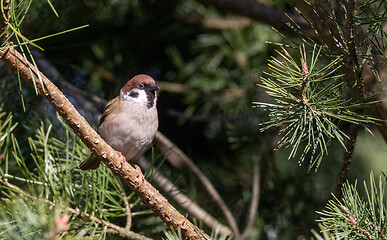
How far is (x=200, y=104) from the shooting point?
3.04 m

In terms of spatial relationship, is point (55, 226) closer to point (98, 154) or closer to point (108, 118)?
point (98, 154)

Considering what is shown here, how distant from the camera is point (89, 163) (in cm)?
189

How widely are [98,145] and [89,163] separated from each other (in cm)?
46

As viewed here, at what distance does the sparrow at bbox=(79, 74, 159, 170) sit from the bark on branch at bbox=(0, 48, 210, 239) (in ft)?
2.61

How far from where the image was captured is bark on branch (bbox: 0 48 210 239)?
1.31 metres

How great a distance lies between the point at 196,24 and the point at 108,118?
0.87 meters

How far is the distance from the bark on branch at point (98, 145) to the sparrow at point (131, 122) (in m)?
0.79

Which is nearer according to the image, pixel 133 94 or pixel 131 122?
pixel 131 122

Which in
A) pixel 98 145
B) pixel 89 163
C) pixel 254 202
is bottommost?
pixel 254 202

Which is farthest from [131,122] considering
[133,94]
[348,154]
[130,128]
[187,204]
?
[348,154]

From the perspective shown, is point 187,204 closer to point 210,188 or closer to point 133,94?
point 210,188

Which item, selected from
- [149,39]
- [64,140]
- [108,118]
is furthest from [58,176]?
[149,39]

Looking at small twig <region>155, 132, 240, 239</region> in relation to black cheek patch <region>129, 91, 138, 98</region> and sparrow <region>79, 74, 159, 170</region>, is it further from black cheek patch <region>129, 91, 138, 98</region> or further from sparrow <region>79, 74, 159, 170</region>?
black cheek patch <region>129, 91, 138, 98</region>

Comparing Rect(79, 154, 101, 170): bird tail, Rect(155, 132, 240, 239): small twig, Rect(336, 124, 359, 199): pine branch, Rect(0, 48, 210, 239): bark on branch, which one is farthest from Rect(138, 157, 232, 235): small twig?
Rect(336, 124, 359, 199): pine branch
